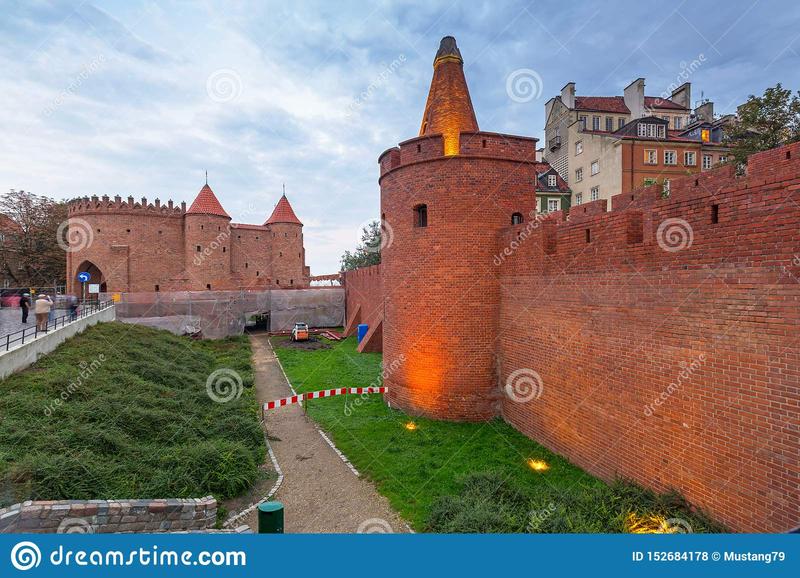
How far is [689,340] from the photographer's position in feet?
20.1

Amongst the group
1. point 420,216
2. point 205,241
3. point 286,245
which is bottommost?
point 420,216

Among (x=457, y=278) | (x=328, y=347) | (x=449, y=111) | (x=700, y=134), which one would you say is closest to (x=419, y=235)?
(x=457, y=278)

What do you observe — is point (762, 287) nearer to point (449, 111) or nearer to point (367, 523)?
point (367, 523)

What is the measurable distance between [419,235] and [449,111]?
12.7ft

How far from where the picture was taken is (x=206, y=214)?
34125mm

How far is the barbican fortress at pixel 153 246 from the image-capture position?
106 feet

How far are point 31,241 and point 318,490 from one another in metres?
42.0

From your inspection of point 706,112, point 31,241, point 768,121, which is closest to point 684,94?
point 706,112
